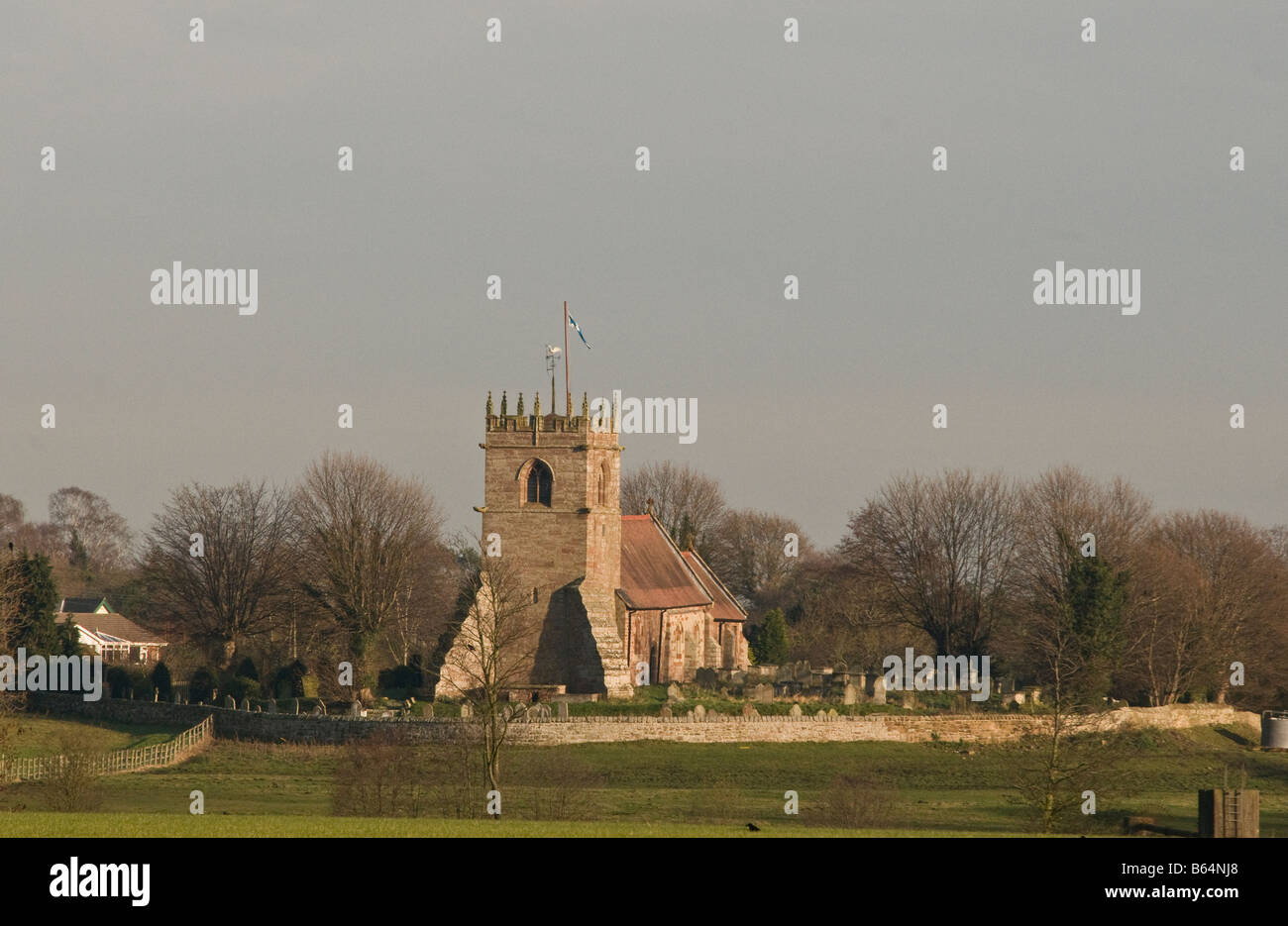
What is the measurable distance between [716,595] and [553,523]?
66.6ft

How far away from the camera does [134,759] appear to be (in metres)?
52.3

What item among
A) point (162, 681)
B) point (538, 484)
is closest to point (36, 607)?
point (162, 681)

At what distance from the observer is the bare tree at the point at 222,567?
71.7m

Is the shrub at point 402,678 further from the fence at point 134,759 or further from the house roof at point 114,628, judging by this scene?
the house roof at point 114,628

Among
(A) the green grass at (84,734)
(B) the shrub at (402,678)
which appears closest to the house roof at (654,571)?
(B) the shrub at (402,678)

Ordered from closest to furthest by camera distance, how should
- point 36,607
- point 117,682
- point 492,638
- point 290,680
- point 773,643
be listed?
1. point 492,638
2. point 290,680
3. point 117,682
4. point 36,607
5. point 773,643

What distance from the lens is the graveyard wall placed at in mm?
53062

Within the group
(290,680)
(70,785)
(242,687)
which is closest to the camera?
(70,785)

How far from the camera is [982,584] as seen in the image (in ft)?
245

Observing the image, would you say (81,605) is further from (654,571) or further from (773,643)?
(654,571)

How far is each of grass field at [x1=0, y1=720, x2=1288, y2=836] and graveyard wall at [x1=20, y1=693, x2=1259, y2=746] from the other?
77 centimetres
